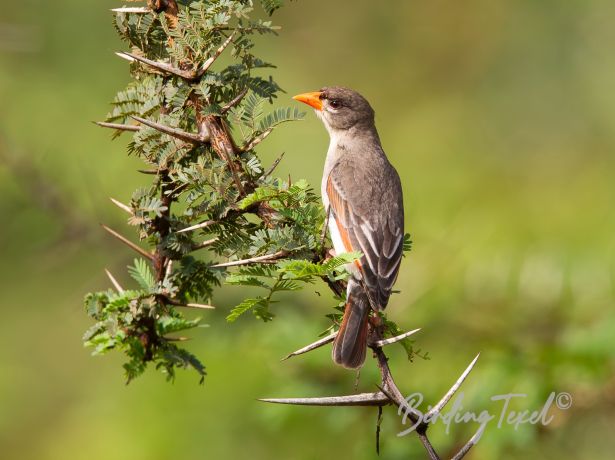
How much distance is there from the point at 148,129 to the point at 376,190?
2.74m

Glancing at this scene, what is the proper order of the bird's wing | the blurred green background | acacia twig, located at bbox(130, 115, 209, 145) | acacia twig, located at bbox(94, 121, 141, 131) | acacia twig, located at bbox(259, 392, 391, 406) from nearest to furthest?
acacia twig, located at bbox(259, 392, 391, 406) → acacia twig, located at bbox(130, 115, 209, 145) → acacia twig, located at bbox(94, 121, 141, 131) → the bird's wing → the blurred green background

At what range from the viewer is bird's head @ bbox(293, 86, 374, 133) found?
600 centimetres

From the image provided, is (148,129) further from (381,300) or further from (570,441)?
(570,441)

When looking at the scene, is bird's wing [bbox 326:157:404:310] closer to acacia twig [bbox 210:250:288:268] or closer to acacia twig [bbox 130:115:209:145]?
acacia twig [bbox 210:250:288:268]

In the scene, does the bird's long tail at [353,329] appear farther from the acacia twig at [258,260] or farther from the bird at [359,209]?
the acacia twig at [258,260]

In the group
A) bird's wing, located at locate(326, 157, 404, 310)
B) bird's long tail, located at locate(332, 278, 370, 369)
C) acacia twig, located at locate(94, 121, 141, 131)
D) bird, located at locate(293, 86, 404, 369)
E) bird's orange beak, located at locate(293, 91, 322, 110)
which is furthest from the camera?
bird's orange beak, located at locate(293, 91, 322, 110)

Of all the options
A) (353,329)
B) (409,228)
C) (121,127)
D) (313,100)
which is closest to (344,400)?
(353,329)

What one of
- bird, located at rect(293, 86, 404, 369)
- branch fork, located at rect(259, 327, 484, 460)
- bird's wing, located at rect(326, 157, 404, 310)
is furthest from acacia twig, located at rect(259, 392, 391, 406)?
bird's wing, located at rect(326, 157, 404, 310)

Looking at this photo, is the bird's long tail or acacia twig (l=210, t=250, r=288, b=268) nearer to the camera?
acacia twig (l=210, t=250, r=288, b=268)

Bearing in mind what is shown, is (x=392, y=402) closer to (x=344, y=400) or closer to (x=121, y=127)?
(x=344, y=400)

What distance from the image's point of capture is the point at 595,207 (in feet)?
24.5

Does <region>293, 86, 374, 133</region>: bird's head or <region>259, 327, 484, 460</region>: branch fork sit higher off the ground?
<region>293, 86, 374, 133</region>: bird's head

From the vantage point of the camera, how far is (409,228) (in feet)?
18.2

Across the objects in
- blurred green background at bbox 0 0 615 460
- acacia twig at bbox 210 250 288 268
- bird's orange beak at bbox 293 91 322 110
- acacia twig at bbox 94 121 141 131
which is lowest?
blurred green background at bbox 0 0 615 460
